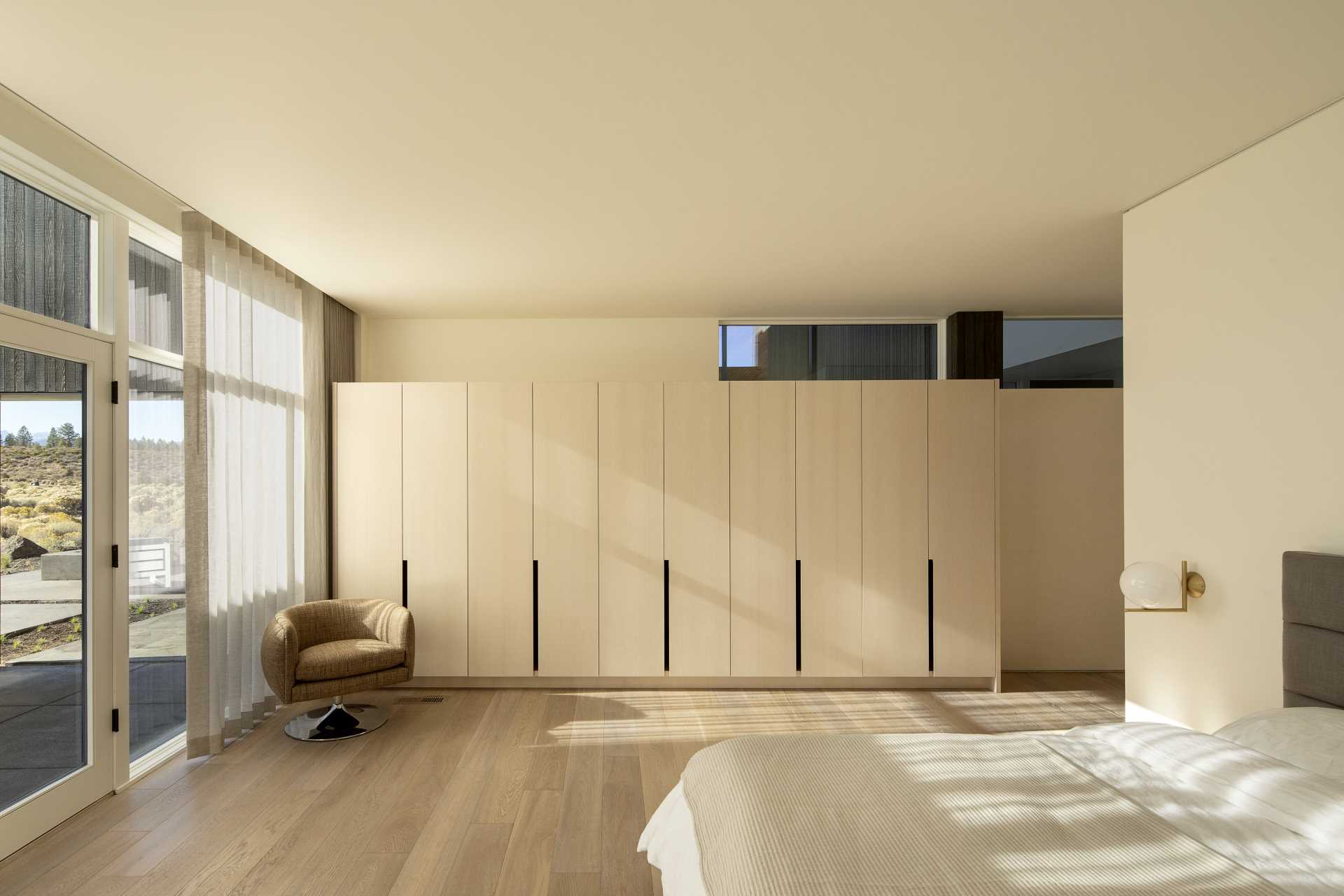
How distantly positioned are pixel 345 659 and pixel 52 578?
1385mm

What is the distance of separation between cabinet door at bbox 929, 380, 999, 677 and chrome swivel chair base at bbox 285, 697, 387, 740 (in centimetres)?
355

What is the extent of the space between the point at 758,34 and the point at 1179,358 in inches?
87.6

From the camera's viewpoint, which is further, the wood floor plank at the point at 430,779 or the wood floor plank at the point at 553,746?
the wood floor plank at the point at 553,746

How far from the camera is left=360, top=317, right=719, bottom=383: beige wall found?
525 centimetres

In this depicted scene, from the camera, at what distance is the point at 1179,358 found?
2.87m

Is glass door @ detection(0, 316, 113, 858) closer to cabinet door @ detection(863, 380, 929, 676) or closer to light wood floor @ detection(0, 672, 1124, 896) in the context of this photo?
light wood floor @ detection(0, 672, 1124, 896)

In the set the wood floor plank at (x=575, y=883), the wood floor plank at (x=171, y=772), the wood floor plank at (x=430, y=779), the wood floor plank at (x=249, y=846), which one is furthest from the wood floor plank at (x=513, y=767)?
the wood floor plank at (x=171, y=772)

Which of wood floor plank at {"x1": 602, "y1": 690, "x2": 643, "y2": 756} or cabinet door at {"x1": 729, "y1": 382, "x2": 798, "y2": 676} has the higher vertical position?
cabinet door at {"x1": 729, "y1": 382, "x2": 798, "y2": 676}

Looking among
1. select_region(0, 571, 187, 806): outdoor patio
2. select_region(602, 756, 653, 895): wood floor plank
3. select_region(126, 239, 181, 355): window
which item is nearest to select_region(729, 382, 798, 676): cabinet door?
select_region(602, 756, 653, 895): wood floor plank

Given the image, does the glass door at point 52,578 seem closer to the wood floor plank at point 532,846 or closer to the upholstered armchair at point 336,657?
the upholstered armchair at point 336,657

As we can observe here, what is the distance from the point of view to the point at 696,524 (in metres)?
4.71

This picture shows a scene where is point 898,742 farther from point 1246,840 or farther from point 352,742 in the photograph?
point 352,742

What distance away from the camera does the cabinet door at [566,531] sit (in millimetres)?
4695

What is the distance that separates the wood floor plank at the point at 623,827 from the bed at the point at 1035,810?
338 mm
